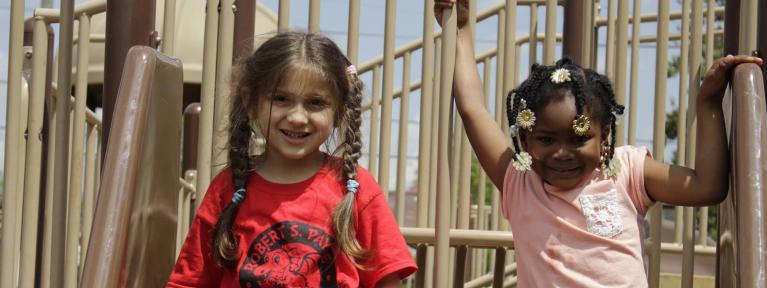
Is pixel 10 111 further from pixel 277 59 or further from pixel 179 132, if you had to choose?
pixel 277 59

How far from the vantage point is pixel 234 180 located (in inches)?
115

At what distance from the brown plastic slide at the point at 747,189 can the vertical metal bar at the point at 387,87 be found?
1.11 m

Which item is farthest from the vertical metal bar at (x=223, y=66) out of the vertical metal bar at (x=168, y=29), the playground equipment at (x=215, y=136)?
the vertical metal bar at (x=168, y=29)

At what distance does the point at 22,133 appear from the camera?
4.23m

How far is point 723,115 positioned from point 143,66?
1400 mm

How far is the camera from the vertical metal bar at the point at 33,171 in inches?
147

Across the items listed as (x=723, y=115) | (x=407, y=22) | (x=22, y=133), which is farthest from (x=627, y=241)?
(x=407, y=22)

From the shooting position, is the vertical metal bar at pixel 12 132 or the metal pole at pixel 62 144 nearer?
the metal pole at pixel 62 144

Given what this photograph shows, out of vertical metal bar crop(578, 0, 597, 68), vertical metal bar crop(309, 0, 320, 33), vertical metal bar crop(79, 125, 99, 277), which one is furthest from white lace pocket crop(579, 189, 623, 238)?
vertical metal bar crop(79, 125, 99, 277)

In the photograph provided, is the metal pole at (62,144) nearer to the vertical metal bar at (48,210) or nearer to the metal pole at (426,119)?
the vertical metal bar at (48,210)

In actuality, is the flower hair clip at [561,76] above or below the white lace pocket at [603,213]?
above

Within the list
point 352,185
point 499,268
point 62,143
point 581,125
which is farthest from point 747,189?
point 62,143

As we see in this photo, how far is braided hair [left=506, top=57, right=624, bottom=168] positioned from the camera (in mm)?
2982

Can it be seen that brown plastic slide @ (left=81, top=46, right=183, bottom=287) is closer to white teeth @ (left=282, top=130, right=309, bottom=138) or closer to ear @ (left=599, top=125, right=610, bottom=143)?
white teeth @ (left=282, top=130, right=309, bottom=138)
